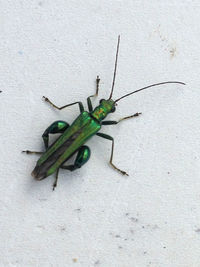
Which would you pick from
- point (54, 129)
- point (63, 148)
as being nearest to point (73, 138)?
point (63, 148)

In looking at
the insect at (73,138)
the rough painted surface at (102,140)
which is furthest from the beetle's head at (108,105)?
the rough painted surface at (102,140)

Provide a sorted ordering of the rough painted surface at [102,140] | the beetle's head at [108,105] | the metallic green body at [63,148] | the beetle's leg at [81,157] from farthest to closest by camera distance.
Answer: the rough painted surface at [102,140] → the beetle's head at [108,105] → the beetle's leg at [81,157] → the metallic green body at [63,148]

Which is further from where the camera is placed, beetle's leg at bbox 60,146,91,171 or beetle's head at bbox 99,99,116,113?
beetle's head at bbox 99,99,116,113

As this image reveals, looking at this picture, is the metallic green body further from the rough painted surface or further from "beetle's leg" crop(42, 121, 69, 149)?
the rough painted surface

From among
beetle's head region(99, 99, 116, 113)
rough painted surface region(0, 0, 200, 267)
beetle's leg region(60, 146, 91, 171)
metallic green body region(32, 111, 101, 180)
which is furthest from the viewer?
rough painted surface region(0, 0, 200, 267)

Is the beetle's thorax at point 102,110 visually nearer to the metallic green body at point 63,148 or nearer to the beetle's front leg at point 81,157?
the metallic green body at point 63,148

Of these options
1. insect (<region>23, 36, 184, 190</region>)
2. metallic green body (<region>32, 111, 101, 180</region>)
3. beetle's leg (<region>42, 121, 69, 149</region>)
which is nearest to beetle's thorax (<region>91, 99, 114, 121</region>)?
insect (<region>23, 36, 184, 190</region>)

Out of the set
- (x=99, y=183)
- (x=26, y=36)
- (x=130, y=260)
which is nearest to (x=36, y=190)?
(x=99, y=183)

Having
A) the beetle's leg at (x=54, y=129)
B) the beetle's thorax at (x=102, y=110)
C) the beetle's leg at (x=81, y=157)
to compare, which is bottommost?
the beetle's leg at (x=81, y=157)
